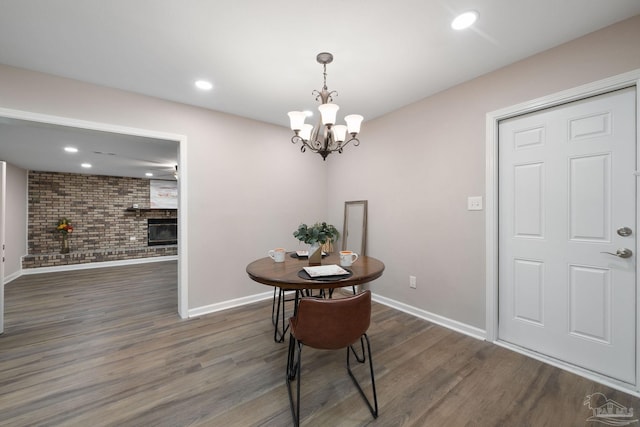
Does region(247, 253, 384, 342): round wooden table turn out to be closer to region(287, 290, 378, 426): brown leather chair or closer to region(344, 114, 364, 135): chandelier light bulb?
region(287, 290, 378, 426): brown leather chair

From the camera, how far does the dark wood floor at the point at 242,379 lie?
147 cm

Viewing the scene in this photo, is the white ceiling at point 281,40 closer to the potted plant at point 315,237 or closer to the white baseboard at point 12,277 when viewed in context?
the potted plant at point 315,237

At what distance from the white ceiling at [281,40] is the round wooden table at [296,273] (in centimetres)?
169

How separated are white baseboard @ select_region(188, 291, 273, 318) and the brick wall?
4.71 meters

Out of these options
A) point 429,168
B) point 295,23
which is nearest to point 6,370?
point 295,23

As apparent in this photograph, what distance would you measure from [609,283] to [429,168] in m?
1.62

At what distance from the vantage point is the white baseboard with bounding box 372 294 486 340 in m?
2.37

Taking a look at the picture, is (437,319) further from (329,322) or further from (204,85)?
(204,85)

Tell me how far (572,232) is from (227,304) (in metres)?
3.50

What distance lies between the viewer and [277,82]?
2.41 m

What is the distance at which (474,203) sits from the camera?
2.36 metres

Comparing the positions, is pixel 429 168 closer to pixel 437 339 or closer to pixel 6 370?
pixel 437 339

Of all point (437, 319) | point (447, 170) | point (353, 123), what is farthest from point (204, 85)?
point (437, 319)

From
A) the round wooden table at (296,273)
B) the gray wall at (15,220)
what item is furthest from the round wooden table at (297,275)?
the gray wall at (15,220)
